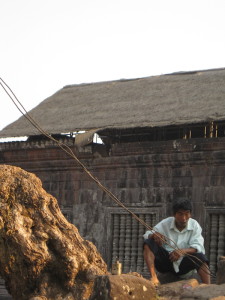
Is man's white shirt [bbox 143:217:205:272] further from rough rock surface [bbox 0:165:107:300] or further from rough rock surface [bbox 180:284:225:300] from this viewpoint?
rough rock surface [bbox 180:284:225:300]

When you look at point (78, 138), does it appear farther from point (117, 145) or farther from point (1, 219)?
point (1, 219)

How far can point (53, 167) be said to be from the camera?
16.8 m

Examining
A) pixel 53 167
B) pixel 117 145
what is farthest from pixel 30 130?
pixel 117 145

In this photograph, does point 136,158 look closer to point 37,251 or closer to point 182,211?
point 182,211

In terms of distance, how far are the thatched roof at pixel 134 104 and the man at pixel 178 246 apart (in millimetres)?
5612

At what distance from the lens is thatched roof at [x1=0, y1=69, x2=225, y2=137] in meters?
A: 15.2

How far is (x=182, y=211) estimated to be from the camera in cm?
856

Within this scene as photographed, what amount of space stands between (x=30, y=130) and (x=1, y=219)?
32.6ft

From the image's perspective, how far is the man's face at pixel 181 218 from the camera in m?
8.57

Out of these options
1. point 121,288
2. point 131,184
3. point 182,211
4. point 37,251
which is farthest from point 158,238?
point 131,184

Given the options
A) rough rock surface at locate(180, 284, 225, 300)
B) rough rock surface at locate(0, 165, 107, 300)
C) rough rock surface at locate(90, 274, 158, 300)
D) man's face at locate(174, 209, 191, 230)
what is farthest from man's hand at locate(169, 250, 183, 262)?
rough rock surface at locate(90, 274, 158, 300)

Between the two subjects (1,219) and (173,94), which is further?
(173,94)

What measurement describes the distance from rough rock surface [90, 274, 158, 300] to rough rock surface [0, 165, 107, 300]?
3.11 ft

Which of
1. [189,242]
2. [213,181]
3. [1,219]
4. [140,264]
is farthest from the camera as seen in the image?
[140,264]
